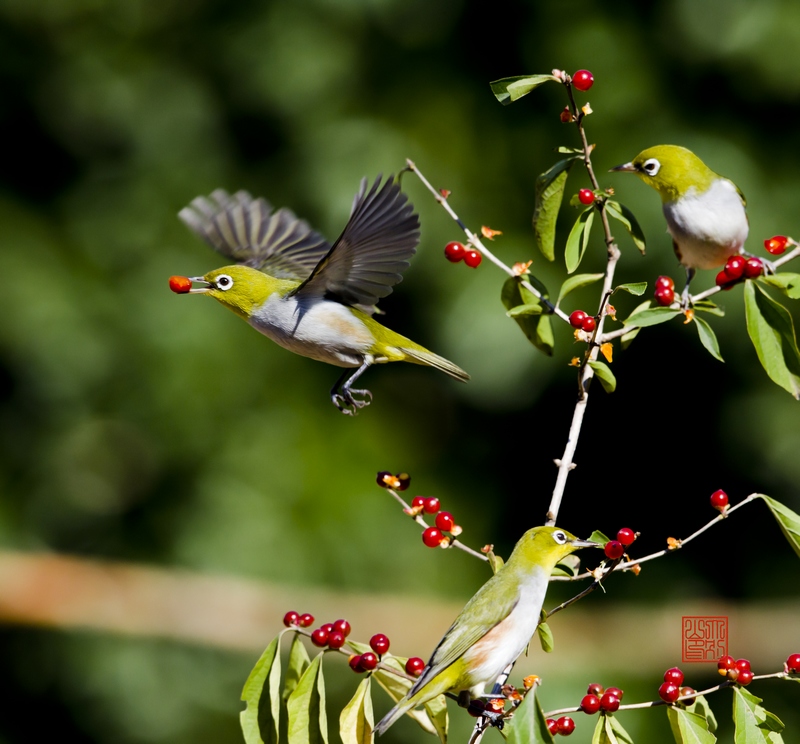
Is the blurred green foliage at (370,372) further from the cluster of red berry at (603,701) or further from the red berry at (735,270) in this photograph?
the cluster of red berry at (603,701)

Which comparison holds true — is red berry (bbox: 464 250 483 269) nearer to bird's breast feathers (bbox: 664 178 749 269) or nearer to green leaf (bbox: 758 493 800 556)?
bird's breast feathers (bbox: 664 178 749 269)

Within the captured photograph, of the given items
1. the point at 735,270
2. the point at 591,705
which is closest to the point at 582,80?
the point at 735,270

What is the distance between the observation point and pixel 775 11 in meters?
5.36

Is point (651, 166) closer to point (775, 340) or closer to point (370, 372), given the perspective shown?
point (775, 340)

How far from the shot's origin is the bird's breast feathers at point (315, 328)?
2.21 m

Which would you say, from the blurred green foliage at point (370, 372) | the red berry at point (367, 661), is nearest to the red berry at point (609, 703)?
the red berry at point (367, 661)

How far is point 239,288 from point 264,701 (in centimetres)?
97

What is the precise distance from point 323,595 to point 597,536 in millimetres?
4191

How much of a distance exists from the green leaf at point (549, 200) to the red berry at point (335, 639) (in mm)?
974

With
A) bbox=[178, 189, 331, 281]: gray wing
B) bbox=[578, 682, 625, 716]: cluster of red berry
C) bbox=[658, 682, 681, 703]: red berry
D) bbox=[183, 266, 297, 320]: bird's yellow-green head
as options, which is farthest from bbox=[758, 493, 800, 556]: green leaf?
bbox=[178, 189, 331, 281]: gray wing

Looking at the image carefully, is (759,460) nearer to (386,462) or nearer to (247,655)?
(386,462)

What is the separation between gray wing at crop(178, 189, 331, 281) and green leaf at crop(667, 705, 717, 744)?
1.73 m

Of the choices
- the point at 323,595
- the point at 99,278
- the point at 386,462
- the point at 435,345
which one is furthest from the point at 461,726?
→ the point at 99,278

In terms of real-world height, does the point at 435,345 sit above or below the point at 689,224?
above
